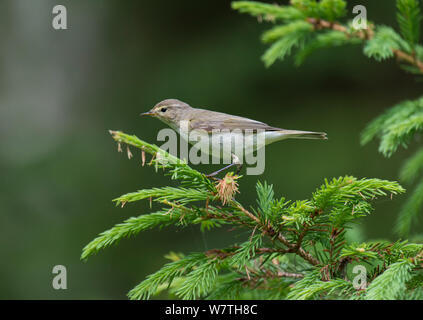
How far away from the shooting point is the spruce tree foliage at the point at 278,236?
139 centimetres

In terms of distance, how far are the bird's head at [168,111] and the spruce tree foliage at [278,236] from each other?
123 centimetres

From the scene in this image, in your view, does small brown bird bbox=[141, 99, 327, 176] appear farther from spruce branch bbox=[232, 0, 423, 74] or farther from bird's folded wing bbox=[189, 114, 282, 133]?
spruce branch bbox=[232, 0, 423, 74]

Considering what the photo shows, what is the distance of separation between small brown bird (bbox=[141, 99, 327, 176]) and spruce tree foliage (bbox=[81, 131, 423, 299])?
873 mm

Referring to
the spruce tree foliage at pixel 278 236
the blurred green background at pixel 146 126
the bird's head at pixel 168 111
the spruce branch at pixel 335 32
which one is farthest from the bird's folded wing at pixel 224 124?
the blurred green background at pixel 146 126

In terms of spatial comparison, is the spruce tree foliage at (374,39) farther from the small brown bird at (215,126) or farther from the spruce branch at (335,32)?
the small brown bird at (215,126)

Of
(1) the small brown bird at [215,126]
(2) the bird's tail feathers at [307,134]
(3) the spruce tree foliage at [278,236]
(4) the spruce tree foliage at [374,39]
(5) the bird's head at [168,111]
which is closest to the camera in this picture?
(3) the spruce tree foliage at [278,236]

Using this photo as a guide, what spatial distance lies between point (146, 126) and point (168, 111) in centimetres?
210

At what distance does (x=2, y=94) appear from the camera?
552cm

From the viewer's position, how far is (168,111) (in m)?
2.92

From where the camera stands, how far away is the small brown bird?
8.39ft

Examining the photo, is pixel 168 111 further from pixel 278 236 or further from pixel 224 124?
pixel 278 236

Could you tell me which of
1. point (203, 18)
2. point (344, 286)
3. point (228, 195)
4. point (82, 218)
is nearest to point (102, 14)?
point (203, 18)

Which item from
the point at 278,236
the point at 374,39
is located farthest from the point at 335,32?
the point at 278,236

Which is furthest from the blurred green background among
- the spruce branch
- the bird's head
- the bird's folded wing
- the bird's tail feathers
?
the spruce branch
